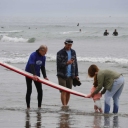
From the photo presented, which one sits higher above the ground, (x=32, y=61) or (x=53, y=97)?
(x=32, y=61)

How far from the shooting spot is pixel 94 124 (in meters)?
9.84

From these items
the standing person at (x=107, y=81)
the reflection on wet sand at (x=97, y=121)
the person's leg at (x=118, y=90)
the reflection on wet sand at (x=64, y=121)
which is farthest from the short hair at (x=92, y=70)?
the reflection on wet sand at (x=64, y=121)

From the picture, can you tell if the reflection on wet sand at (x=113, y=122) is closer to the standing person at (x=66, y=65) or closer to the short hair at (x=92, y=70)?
the short hair at (x=92, y=70)

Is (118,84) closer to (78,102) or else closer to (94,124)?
(94,124)

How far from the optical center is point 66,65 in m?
12.0

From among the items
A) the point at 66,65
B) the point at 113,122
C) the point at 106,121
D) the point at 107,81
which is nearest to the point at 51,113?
the point at 66,65

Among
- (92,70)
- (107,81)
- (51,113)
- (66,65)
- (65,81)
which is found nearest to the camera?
(92,70)

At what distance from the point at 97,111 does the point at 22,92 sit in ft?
14.5

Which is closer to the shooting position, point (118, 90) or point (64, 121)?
point (64, 121)

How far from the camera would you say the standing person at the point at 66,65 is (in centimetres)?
1203

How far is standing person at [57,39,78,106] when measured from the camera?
1203 centimetres

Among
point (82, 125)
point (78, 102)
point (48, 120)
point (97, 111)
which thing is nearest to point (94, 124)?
point (82, 125)

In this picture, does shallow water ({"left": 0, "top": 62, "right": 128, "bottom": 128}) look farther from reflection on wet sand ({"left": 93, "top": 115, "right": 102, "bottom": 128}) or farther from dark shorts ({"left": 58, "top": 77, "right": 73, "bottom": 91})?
dark shorts ({"left": 58, "top": 77, "right": 73, "bottom": 91})

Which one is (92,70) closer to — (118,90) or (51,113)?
(118,90)
